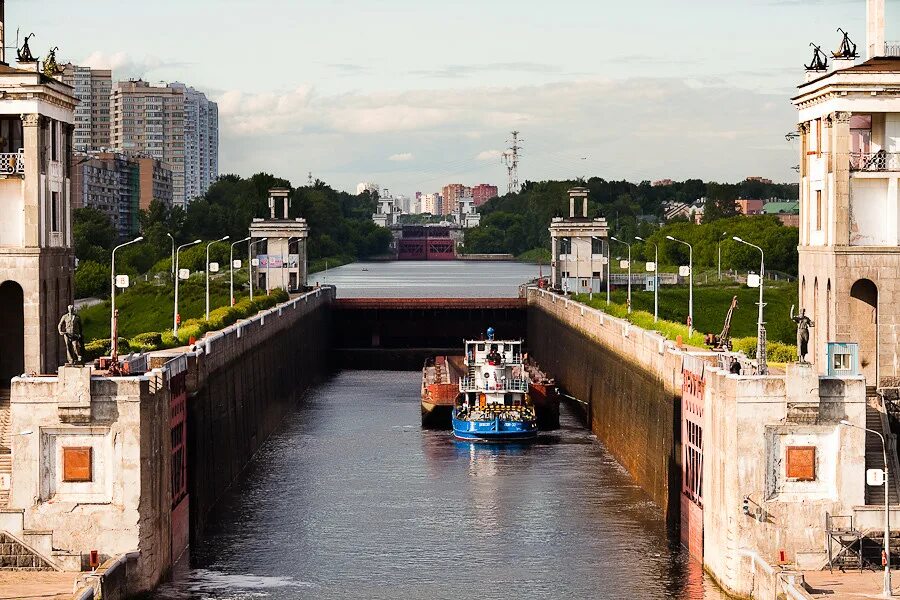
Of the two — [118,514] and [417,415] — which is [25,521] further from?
[417,415]

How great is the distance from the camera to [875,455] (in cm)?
4447

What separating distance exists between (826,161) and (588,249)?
225 ft

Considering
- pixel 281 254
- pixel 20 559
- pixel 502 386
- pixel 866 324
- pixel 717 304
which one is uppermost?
pixel 281 254

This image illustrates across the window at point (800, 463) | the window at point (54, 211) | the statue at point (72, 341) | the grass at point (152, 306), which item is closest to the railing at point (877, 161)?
the window at point (800, 463)

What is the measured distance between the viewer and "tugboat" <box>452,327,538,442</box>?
243ft

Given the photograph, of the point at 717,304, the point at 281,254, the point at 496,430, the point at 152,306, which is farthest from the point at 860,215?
the point at 152,306

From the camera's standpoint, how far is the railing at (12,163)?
52.5 m

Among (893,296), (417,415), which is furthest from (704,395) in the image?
(417,415)

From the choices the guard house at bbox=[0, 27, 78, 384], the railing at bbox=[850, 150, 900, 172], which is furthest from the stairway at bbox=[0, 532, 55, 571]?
the railing at bbox=[850, 150, 900, 172]

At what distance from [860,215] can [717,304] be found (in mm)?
72628

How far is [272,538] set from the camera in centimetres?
5209

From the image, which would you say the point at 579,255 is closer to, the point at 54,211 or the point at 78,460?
the point at 54,211

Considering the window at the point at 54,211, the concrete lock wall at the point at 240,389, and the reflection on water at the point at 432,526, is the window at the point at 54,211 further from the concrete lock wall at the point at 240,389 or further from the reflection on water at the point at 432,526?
the reflection on water at the point at 432,526

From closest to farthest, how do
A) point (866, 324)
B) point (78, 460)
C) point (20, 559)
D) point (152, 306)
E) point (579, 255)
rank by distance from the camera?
point (20, 559), point (78, 460), point (866, 324), point (152, 306), point (579, 255)
